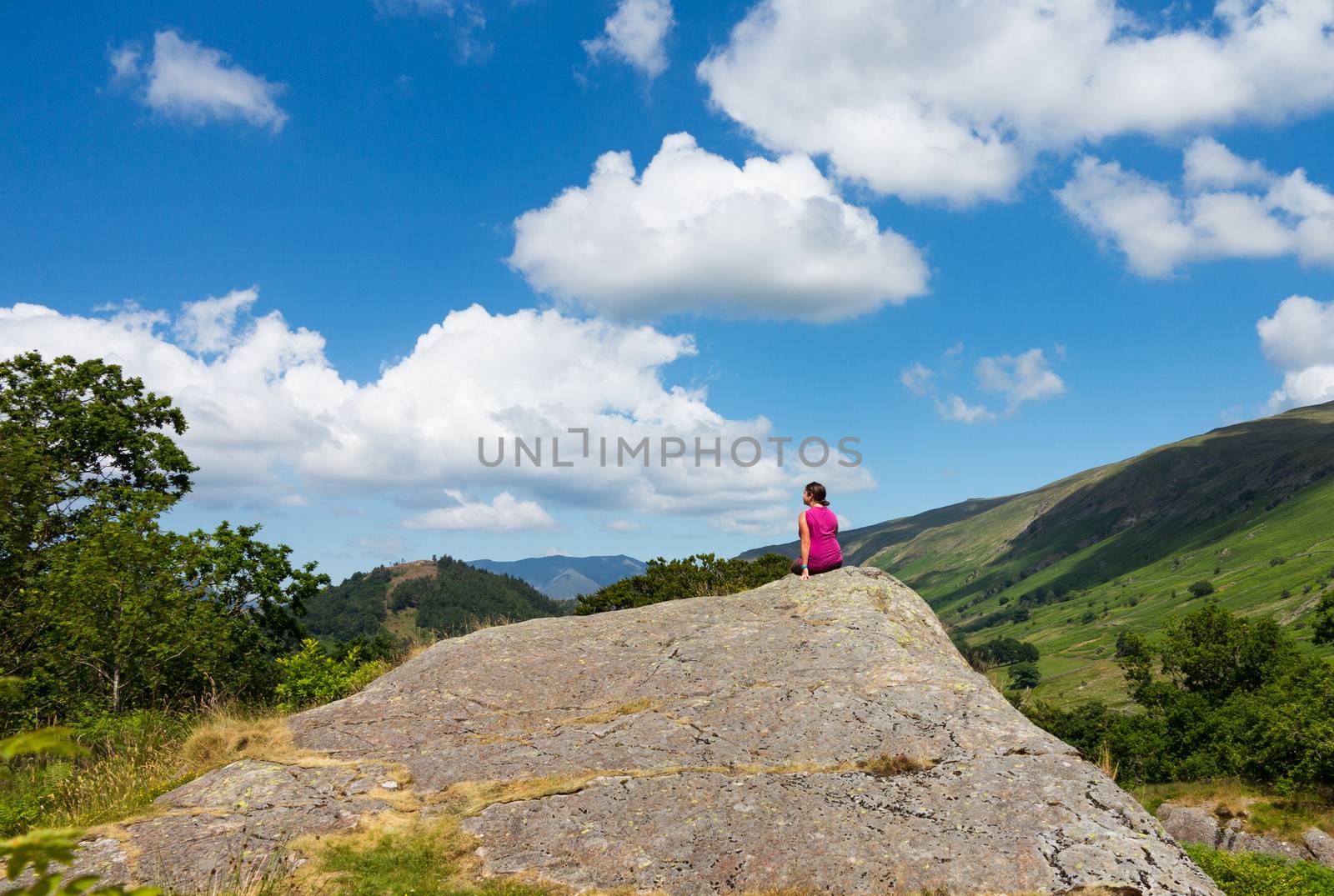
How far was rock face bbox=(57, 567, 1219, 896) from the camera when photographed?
7.50 metres

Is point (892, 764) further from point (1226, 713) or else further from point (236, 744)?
point (1226, 713)

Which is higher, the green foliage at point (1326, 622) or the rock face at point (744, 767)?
the rock face at point (744, 767)

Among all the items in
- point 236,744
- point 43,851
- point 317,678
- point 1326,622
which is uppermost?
point 43,851

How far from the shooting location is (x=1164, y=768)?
68.5m

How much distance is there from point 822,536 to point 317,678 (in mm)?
11933

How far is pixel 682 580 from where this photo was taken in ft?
107

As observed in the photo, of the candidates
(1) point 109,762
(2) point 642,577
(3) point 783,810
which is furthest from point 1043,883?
(2) point 642,577

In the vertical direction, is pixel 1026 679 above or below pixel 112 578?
below

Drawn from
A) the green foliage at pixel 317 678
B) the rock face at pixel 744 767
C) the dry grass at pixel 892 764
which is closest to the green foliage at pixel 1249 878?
the rock face at pixel 744 767

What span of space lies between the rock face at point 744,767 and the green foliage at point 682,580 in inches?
633

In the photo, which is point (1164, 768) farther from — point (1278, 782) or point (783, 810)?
point (783, 810)

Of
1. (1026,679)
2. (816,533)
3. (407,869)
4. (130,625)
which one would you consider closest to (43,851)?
(407,869)

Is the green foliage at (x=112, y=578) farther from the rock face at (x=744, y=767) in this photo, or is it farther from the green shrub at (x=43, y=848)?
the green shrub at (x=43, y=848)

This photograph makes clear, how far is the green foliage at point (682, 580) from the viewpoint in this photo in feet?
99.9
